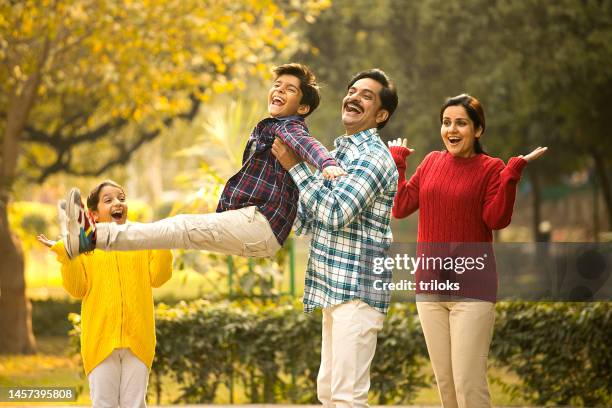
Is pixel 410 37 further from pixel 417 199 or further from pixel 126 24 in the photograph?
pixel 417 199

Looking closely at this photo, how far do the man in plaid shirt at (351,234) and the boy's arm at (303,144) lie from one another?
6 cm

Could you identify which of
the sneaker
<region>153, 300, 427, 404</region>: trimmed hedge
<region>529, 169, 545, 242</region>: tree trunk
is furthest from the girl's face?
<region>529, 169, 545, 242</region>: tree trunk

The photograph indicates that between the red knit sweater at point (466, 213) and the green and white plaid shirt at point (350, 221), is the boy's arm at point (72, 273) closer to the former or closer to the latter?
the green and white plaid shirt at point (350, 221)

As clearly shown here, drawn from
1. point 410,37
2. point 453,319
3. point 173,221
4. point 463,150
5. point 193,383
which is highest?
point 410,37

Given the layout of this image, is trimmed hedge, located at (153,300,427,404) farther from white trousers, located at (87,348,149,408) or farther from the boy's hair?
the boy's hair

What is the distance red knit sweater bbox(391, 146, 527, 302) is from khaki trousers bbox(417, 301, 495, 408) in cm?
9

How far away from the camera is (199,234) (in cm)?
450

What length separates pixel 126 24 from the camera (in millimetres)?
11375

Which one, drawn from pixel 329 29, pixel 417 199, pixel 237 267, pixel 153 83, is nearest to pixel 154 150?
pixel 329 29

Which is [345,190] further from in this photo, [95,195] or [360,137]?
[95,195]

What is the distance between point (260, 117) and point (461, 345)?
4.72m

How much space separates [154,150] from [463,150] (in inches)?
1286

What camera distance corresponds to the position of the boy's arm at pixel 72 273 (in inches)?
191

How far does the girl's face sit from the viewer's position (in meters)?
4.91
